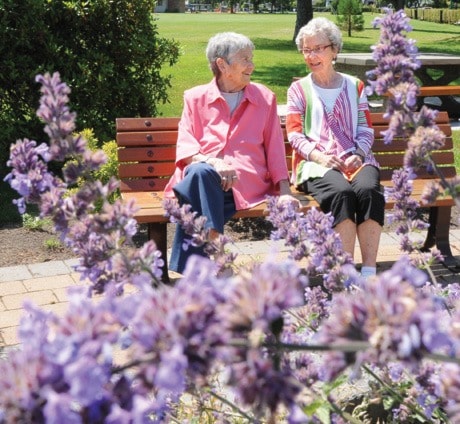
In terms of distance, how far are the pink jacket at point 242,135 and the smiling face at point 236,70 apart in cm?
7

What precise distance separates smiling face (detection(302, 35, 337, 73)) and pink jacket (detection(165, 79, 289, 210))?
41cm

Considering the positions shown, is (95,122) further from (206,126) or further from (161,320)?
(161,320)

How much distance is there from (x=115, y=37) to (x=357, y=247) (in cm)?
315

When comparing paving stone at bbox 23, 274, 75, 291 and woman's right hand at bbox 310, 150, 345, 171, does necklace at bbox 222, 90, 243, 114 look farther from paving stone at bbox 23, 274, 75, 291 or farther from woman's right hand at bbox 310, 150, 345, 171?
paving stone at bbox 23, 274, 75, 291

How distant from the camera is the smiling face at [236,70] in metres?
4.97

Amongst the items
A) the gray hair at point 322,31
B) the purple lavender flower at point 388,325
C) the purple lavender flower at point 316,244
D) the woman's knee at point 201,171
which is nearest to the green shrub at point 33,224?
the woman's knee at point 201,171

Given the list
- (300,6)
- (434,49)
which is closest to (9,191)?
(300,6)

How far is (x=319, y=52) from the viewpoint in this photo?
206 inches

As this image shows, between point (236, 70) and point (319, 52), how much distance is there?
617 mm

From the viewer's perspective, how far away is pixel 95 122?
7301mm

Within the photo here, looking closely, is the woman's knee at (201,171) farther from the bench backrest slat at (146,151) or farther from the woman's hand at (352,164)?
the woman's hand at (352,164)

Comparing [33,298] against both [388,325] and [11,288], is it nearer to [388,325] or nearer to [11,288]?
[11,288]

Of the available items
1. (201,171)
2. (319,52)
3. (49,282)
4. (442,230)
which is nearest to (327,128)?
(319,52)

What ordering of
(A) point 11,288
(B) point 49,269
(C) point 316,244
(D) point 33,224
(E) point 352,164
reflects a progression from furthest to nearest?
(D) point 33,224
(B) point 49,269
(E) point 352,164
(A) point 11,288
(C) point 316,244
